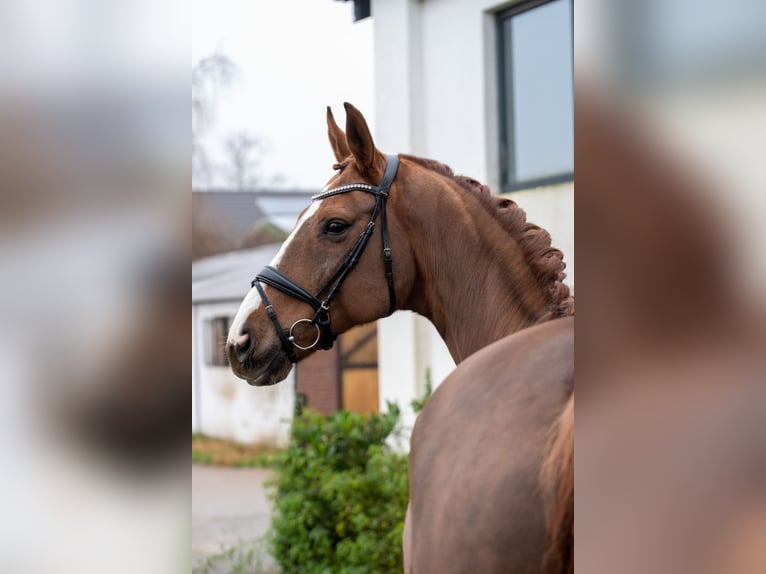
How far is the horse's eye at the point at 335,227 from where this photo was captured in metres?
2.27

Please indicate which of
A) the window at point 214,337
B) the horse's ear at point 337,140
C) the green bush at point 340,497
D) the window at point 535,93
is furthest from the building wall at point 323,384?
the horse's ear at point 337,140

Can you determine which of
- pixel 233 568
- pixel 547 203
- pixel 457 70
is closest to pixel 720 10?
pixel 547 203

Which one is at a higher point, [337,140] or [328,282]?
[337,140]

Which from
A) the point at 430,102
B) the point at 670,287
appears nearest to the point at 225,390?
the point at 430,102

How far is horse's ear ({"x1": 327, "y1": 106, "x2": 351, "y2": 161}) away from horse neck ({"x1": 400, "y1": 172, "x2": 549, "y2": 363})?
42 cm

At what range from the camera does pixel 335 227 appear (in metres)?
2.28

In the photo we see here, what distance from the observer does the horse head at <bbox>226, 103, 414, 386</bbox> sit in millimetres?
2236

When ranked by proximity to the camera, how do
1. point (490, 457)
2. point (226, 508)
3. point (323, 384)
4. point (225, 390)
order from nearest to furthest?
point (490, 457) < point (226, 508) < point (323, 384) < point (225, 390)

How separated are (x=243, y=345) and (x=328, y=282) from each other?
1.05 feet

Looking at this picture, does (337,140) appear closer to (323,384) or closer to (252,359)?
(252,359)

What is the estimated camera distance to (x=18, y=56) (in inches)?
19.5

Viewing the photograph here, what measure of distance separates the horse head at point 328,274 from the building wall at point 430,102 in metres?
2.56

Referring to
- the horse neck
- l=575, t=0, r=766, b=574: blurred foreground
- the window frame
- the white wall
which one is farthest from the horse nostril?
the window frame

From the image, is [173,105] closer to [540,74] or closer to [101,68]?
[101,68]
